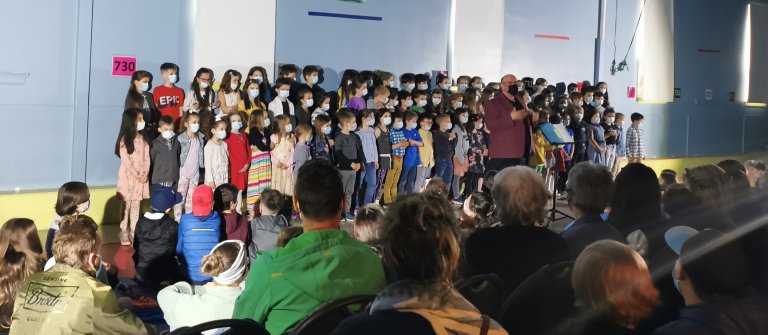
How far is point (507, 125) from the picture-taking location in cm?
868

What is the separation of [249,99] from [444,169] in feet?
Answer: 8.87

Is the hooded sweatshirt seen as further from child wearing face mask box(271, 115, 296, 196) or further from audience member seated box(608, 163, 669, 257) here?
child wearing face mask box(271, 115, 296, 196)

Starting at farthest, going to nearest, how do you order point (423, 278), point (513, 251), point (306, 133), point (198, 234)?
point (306, 133)
point (198, 234)
point (513, 251)
point (423, 278)

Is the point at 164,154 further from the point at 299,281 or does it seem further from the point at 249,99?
the point at 299,281

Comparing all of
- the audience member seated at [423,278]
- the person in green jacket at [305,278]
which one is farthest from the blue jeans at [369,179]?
the audience member seated at [423,278]

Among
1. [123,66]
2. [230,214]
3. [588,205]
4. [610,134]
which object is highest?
[123,66]

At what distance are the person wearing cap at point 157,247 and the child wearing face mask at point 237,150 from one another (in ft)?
8.30

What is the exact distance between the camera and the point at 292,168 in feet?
31.3

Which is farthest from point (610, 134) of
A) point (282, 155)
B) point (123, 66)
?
point (123, 66)

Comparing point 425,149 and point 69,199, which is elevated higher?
point 425,149

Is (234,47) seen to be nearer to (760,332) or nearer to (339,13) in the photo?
(339,13)

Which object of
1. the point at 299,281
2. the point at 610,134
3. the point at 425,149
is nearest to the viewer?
the point at 299,281

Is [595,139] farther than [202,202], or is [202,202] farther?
[595,139]

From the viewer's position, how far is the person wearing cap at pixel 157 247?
6438 mm
